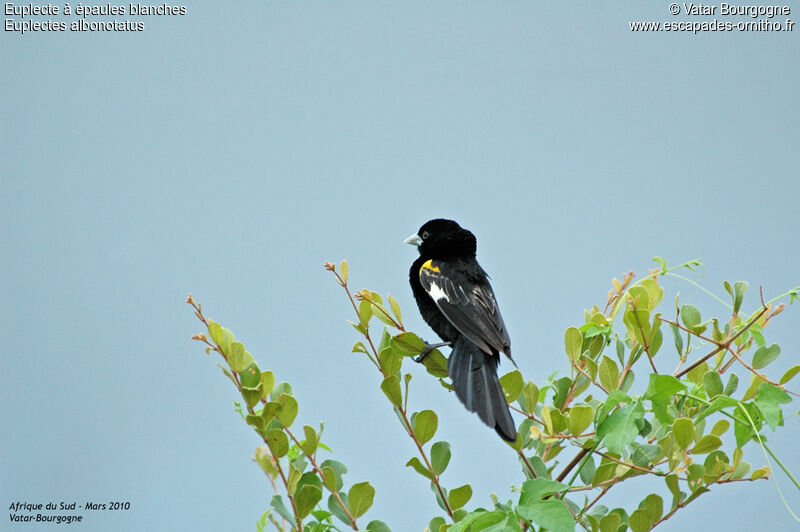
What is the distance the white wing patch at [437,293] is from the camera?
5.18ft

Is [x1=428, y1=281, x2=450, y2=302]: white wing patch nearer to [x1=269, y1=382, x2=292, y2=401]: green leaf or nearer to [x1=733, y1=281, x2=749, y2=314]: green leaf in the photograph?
[x1=269, y1=382, x2=292, y2=401]: green leaf

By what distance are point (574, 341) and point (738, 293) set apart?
25 cm

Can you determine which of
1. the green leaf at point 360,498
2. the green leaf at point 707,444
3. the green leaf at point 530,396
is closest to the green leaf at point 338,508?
the green leaf at point 360,498

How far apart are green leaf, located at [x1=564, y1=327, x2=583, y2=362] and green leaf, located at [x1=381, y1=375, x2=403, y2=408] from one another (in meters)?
0.27

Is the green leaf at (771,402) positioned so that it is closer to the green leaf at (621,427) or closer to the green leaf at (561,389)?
the green leaf at (621,427)

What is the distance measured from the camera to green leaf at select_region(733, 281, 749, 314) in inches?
45.9

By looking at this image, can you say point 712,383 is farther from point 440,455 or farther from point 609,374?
point 440,455

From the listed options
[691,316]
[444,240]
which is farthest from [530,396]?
[444,240]

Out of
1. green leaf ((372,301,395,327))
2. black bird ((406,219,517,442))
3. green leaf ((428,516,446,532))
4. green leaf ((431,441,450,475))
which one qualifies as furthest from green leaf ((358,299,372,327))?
green leaf ((428,516,446,532))

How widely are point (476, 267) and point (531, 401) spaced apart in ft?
1.87

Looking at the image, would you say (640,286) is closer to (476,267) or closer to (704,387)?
(704,387)

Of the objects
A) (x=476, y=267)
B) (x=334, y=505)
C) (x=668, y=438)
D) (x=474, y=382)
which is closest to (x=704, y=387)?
(x=668, y=438)

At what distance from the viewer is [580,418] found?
111 cm

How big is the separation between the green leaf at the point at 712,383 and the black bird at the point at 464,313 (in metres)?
0.28
